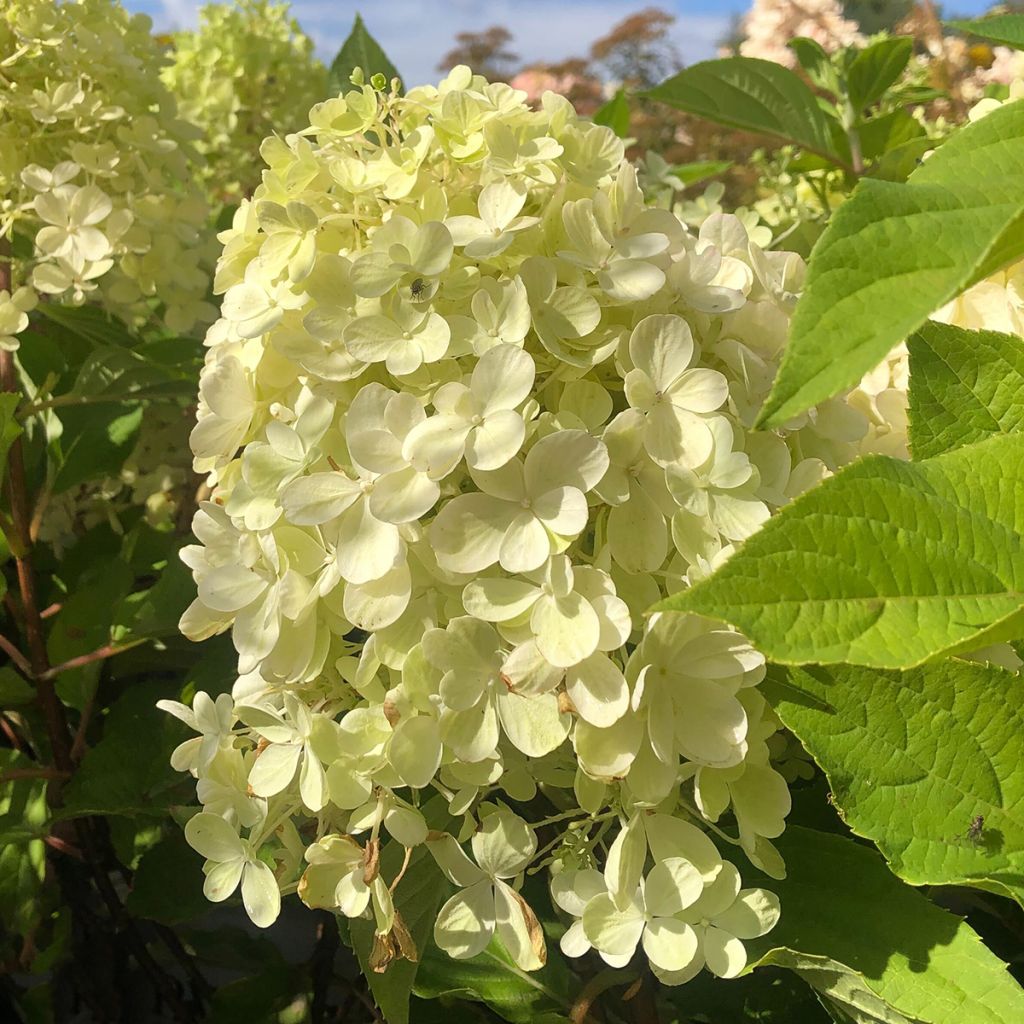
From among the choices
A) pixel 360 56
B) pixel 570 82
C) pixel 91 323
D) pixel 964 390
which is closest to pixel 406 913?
pixel 964 390

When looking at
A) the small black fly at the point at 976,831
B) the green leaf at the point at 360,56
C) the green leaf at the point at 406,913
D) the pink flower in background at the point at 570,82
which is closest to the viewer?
the small black fly at the point at 976,831

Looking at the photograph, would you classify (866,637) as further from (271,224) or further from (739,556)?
(271,224)

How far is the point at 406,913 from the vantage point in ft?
1.70

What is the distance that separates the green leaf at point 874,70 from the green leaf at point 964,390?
0.83 metres

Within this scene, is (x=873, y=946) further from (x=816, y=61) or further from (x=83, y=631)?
(x=816, y=61)

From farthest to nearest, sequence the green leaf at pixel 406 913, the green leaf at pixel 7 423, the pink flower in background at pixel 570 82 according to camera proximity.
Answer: the pink flower in background at pixel 570 82 < the green leaf at pixel 7 423 < the green leaf at pixel 406 913

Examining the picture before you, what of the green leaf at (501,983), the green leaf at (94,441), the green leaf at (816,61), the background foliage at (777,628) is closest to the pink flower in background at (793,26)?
the background foliage at (777,628)

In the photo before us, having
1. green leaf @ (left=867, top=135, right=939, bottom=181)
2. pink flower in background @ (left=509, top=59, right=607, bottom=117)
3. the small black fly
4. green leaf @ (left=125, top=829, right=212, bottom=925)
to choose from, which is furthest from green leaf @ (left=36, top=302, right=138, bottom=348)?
pink flower in background @ (left=509, top=59, right=607, bottom=117)

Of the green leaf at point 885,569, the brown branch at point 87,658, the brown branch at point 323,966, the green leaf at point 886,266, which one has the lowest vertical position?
the brown branch at point 323,966

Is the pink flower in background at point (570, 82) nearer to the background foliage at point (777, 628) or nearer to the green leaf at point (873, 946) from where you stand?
the background foliage at point (777, 628)

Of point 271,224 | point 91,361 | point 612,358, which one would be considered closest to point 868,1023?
point 612,358

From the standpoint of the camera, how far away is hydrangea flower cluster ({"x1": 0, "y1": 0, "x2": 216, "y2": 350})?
0.86 m

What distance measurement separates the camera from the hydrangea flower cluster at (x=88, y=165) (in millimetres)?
864

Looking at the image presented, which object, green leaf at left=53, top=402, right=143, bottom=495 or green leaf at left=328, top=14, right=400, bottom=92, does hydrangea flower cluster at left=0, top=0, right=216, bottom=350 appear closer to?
green leaf at left=53, top=402, right=143, bottom=495
